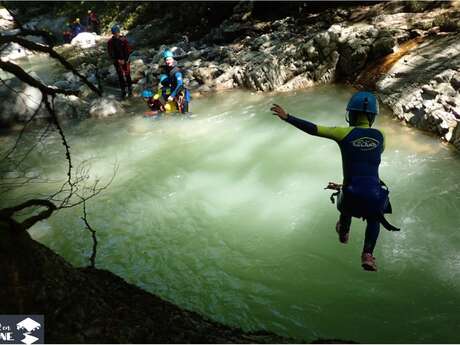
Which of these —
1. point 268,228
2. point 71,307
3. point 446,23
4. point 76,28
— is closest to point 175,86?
point 268,228

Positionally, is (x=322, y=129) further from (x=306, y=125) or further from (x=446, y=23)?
(x=446, y=23)

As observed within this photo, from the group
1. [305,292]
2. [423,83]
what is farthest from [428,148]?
[305,292]

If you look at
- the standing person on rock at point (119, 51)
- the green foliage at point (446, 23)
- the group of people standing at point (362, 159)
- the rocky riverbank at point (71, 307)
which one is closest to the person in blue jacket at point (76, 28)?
the standing person on rock at point (119, 51)

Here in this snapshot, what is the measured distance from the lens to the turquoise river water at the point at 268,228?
14.8ft

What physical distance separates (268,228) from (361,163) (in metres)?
2.48

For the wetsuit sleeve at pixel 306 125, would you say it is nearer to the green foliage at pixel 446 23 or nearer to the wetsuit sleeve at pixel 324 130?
the wetsuit sleeve at pixel 324 130

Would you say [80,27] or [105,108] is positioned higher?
[80,27]

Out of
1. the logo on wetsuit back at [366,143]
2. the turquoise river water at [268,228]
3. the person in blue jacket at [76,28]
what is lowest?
the turquoise river water at [268,228]

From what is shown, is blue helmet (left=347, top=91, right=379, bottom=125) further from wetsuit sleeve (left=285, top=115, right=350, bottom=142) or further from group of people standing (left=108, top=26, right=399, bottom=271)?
wetsuit sleeve (left=285, top=115, right=350, bottom=142)

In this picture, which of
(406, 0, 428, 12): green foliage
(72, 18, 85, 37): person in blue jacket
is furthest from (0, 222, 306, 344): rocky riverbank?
(72, 18, 85, 37): person in blue jacket

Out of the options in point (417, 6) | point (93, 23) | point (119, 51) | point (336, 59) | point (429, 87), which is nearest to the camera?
point (429, 87)

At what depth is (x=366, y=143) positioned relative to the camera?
3.85 metres

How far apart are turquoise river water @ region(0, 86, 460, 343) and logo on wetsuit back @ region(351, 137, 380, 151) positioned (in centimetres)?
190

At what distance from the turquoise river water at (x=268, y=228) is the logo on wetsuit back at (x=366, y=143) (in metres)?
1.90
